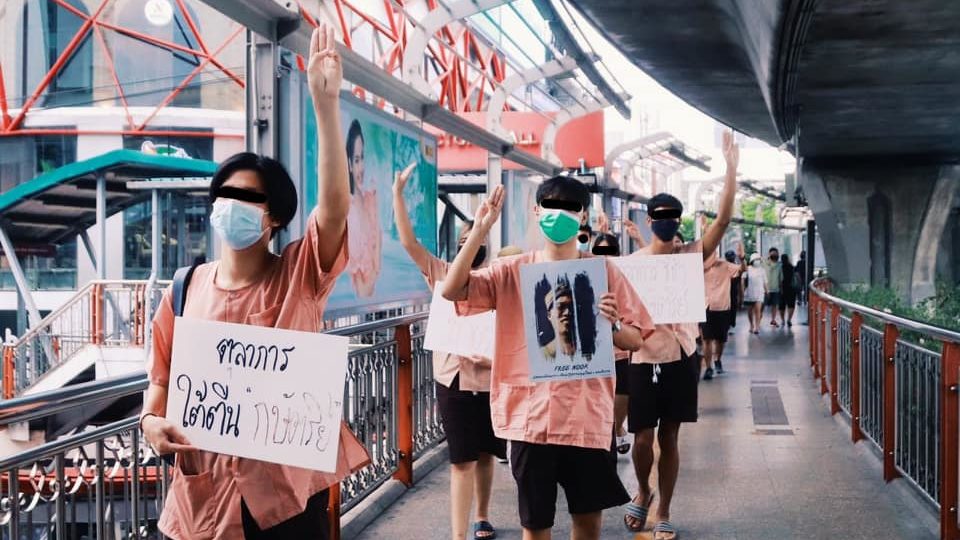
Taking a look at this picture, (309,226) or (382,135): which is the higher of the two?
(382,135)

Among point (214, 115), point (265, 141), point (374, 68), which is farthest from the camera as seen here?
point (214, 115)

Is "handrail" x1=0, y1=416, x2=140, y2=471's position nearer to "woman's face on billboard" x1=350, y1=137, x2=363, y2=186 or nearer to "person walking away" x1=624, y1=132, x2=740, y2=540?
"person walking away" x1=624, y1=132, x2=740, y2=540

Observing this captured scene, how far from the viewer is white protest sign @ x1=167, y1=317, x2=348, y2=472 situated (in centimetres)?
287

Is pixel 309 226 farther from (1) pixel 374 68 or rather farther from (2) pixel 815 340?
(2) pixel 815 340

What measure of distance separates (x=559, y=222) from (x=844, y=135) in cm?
1523

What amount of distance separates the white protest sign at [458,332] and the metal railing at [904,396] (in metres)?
2.45

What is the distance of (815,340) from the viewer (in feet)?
47.7

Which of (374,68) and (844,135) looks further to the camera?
(844,135)

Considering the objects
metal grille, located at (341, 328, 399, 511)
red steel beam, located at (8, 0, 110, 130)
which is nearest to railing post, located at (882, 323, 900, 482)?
metal grille, located at (341, 328, 399, 511)

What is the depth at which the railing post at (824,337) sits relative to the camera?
12227 millimetres

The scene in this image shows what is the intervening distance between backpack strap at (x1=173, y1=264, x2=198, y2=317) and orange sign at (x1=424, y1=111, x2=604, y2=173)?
1218cm

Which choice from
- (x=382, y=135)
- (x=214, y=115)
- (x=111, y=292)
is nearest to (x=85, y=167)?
(x=111, y=292)

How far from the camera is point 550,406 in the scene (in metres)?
4.13

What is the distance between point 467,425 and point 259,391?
2.80m
